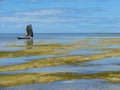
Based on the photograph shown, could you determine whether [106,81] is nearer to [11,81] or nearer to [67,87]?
[67,87]

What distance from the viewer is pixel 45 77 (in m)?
34.1

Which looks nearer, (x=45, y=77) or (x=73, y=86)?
(x=73, y=86)

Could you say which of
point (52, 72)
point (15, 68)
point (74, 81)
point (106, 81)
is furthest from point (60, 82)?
point (15, 68)

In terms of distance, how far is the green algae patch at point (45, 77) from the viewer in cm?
3148

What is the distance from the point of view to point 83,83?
3061cm

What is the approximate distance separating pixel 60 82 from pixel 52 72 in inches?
255

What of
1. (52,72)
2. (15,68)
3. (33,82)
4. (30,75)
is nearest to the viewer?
(33,82)

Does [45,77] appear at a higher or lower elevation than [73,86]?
lower

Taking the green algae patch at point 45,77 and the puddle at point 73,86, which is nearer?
the puddle at point 73,86

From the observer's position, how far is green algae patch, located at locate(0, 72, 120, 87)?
31.5 m

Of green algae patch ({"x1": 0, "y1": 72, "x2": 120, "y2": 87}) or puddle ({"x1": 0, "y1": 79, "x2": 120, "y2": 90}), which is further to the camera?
green algae patch ({"x1": 0, "y1": 72, "x2": 120, "y2": 87})

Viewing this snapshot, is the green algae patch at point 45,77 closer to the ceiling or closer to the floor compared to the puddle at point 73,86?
closer to the floor

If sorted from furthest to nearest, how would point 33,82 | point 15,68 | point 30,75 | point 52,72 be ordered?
point 15,68 < point 52,72 < point 30,75 < point 33,82

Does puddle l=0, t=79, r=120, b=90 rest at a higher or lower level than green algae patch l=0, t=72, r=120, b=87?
higher
